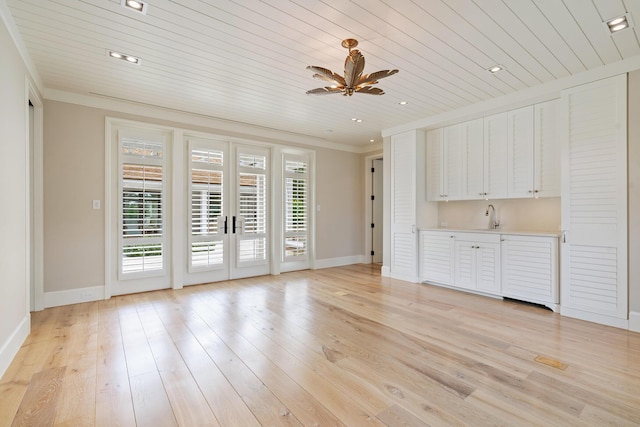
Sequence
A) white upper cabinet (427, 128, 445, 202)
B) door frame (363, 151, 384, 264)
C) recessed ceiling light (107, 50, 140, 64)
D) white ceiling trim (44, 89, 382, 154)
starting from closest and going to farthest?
recessed ceiling light (107, 50, 140, 64), white ceiling trim (44, 89, 382, 154), white upper cabinet (427, 128, 445, 202), door frame (363, 151, 384, 264)

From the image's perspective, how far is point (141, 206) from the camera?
14.9 feet

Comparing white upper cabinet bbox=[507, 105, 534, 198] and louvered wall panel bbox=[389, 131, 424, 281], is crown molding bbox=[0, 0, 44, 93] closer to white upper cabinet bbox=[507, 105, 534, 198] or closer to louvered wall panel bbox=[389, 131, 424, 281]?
louvered wall panel bbox=[389, 131, 424, 281]

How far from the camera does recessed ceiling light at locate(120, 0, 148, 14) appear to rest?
2.24 meters

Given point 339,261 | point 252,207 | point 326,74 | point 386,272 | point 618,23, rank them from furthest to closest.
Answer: point 339,261, point 386,272, point 252,207, point 326,74, point 618,23

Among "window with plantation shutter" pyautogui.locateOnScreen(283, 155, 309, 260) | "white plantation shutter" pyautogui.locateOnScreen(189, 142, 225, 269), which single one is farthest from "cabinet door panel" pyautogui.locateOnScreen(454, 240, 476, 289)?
"white plantation shutter" pyautogui.locateOnScreen(189, 142, 225, 269)

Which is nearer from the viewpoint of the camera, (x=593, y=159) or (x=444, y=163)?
(x=593, y=159)

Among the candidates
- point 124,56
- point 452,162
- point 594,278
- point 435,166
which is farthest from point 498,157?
point 124,56

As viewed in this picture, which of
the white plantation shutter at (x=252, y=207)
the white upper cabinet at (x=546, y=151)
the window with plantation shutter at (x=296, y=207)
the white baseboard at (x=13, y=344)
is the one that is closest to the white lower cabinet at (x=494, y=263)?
the white upper cabinet at (x=546, y=151)

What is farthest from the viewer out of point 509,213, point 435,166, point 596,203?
point 435,166

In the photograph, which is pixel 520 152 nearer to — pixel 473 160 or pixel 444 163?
pixel 473 160

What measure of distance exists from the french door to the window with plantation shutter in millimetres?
428

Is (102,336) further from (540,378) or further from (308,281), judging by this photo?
(540,378)

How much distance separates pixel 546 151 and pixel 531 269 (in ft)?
5.02

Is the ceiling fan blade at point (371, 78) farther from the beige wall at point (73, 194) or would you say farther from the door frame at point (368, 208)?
the door frame at point (368, 208)
